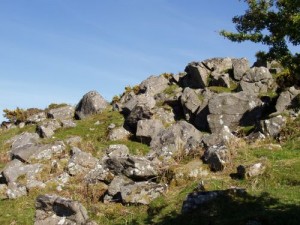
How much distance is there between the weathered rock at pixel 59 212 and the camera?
19038 millimetres

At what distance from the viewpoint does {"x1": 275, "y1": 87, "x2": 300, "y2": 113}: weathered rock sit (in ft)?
113

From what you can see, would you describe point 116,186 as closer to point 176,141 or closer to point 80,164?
point 80,164

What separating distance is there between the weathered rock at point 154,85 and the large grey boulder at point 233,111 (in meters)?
13.2

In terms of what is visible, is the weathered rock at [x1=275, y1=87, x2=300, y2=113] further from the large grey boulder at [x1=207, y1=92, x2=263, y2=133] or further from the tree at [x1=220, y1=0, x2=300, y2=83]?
the tree at [x1=220, y1=0, x2=300, y2=83]

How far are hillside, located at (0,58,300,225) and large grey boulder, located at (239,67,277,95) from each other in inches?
4.3

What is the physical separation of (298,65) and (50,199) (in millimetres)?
12738

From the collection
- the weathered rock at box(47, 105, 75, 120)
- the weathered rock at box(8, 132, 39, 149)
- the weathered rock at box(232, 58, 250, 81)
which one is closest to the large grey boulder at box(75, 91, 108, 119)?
the weathered rock at box(47, 105, 75, 120)

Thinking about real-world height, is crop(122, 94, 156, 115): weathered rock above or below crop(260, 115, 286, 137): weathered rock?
above

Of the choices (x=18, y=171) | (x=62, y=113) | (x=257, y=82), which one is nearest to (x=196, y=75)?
(x=257, y=82)

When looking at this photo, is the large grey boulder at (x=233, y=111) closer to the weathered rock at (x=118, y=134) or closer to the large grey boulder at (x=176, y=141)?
the large grey boulder at (x=176, y=141)

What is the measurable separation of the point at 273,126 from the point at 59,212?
1782 cm

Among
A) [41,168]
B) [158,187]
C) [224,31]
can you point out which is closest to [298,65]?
[224,31]

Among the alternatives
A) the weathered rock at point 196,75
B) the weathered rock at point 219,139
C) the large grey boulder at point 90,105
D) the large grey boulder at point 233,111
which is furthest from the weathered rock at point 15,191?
the weathered rock at point 196,75

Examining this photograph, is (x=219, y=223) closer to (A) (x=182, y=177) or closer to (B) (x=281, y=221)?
(B) (x=281, y=221)
